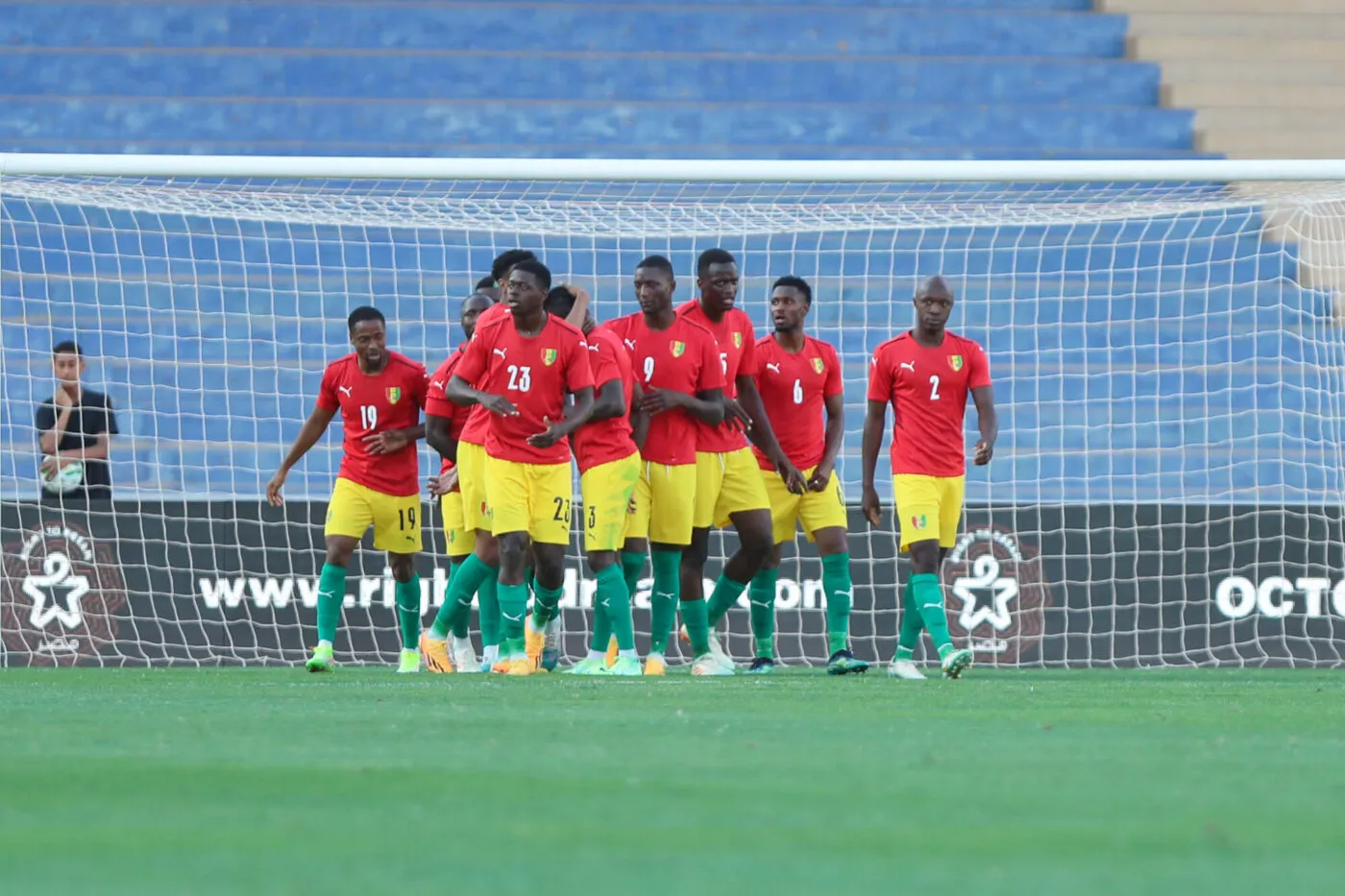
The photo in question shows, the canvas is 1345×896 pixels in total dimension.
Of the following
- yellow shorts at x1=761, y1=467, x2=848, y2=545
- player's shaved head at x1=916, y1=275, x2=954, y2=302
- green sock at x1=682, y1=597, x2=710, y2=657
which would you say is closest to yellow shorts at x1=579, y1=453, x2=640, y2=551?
green sock at x1=682, y1=597, x2=710, y2=657

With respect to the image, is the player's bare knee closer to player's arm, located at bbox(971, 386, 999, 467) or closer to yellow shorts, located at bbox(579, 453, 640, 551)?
yellow shorts, located at bbox(579, 453, 640, 551)

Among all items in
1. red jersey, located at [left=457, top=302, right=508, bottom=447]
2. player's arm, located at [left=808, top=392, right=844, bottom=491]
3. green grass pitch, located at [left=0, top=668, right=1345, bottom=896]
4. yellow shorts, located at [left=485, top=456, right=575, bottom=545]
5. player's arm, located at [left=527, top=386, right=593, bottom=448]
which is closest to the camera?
green grass pitch, located at [left=0, top=668, right=1345, bottom=896]

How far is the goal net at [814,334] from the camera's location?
10.9 metres

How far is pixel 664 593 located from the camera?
9203 mm

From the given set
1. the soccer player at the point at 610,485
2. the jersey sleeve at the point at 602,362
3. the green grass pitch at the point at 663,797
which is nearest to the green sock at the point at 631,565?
the soccer player at the point at 610,485

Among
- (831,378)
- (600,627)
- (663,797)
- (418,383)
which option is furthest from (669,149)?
(663,797)

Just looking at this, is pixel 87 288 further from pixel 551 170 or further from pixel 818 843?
pixel 818 843

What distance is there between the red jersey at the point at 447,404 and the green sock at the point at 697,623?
137cm

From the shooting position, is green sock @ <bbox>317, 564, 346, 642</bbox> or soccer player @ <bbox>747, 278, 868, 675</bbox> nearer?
green sock @ <bbox>317, 564, 346, 642</bbox>

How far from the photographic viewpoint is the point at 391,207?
40.8 ft

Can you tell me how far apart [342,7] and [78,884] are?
1594cm

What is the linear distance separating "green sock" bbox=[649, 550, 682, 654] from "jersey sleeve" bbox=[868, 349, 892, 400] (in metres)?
1.19

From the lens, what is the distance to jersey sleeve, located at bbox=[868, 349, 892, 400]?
9078 millimetres

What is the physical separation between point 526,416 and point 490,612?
132 cm
